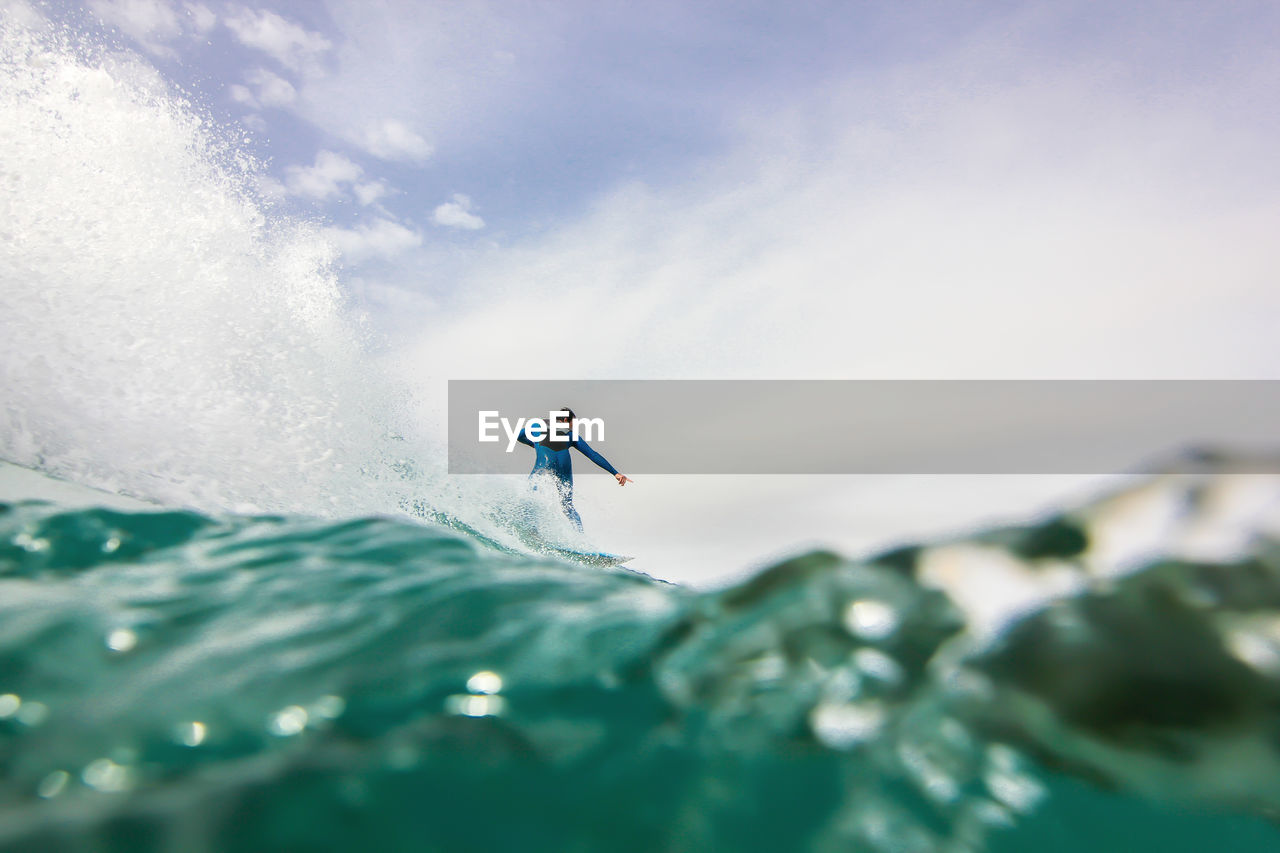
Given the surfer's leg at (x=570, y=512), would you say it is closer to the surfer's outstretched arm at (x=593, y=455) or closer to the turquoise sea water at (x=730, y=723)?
the surfer's outstretched arm at (x=593, y=455)

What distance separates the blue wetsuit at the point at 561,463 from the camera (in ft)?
35.6

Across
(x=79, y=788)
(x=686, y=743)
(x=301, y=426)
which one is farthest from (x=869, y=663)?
(x=301, y=426)

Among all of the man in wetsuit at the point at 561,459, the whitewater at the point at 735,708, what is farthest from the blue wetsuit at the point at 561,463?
the whitewater at the point at 735,708

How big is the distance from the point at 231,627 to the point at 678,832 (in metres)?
1.50

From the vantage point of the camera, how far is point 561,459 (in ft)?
35.9

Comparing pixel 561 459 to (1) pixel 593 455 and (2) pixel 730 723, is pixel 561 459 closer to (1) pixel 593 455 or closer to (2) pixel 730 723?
(1) pixel 593 455

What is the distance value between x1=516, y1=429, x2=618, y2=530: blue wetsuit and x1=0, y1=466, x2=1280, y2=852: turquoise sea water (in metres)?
8.81

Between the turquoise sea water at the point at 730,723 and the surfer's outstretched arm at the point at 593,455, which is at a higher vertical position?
the surfer's outstretched arm at the point at 593,455

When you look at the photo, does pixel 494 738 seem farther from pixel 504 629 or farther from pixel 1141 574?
pixel 1141 574

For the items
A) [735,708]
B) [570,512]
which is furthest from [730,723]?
[570,512]

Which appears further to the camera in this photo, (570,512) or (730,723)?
(570,512)

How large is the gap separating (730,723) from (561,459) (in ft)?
30.7

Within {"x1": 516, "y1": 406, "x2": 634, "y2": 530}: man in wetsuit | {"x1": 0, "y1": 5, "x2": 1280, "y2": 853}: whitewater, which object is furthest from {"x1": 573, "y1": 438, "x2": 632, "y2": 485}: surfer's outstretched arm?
{"x1": 0, "y1": 5, "x2": 1280, "y2": 853}: whitewater

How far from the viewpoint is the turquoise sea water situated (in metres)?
1.45
